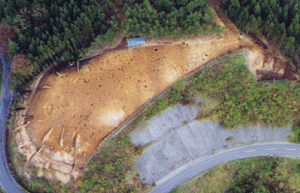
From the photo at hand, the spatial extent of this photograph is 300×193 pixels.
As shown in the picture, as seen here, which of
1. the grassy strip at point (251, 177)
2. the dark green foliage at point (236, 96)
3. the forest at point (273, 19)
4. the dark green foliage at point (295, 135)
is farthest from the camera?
the grassy strip at point (251, 177)

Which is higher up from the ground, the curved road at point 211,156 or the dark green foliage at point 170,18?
the dark green foliage at point 170,18

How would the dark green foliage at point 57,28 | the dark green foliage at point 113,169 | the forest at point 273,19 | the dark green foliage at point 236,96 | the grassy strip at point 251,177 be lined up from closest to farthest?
the forest at point 273,19, the dark green foliage at point 57,28, the dark green foliage at point 113,169, the dark green foliage at point 236,96, the grassy strip at point 251,177

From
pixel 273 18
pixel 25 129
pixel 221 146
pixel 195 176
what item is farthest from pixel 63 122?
pixel 273 18

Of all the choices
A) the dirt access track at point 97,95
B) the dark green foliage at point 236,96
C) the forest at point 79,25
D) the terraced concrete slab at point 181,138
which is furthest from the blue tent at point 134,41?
the terraced concrete slab at point 181,138

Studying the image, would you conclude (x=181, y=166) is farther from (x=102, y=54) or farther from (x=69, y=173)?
(x=102, y=54)

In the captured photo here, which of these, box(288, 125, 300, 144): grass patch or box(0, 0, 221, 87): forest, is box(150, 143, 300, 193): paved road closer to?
box(288, 125, 300, 144): grass patch

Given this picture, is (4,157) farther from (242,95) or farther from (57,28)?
(242,95)

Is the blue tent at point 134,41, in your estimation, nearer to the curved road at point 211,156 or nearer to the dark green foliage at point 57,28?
the dark green foliage at point 57,28

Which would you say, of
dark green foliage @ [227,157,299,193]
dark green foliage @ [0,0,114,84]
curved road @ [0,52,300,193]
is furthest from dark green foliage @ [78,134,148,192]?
dark green foliage @ [227,157,299,193]

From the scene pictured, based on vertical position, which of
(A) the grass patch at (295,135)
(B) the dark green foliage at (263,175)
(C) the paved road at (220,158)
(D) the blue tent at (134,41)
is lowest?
(B) the dark green foliage at (263,175)
